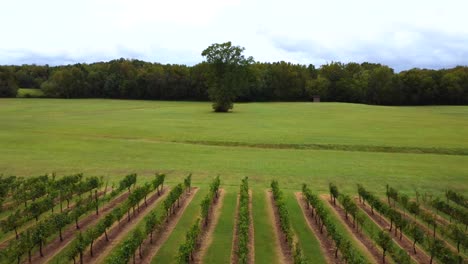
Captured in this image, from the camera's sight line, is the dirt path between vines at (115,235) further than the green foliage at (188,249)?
Yes

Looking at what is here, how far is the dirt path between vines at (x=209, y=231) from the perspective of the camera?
54.4ft

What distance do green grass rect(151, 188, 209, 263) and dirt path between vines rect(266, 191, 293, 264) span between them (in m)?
4.11

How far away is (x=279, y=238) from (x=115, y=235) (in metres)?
7.68

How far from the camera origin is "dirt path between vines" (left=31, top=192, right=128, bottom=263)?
16.5 m

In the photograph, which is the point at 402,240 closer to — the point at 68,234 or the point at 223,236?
the point at 223,236

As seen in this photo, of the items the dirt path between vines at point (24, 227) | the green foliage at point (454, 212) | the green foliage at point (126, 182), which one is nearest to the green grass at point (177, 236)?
the green foliage at point (126, 182)

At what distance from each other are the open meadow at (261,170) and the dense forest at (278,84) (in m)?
66.3

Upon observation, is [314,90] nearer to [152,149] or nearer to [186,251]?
[152,149]

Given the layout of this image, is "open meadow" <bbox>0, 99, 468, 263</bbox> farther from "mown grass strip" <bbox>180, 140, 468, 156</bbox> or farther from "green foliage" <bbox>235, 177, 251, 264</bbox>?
"green foliage" <bbox>235, 177, 251, 264</bbox>

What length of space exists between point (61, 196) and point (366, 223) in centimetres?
1686

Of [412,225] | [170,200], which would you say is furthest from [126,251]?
[412,225]

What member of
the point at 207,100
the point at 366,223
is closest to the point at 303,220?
the point at 366,223

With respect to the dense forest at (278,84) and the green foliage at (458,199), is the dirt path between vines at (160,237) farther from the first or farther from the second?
the dense forest at (278,84)

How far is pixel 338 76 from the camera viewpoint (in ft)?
455
